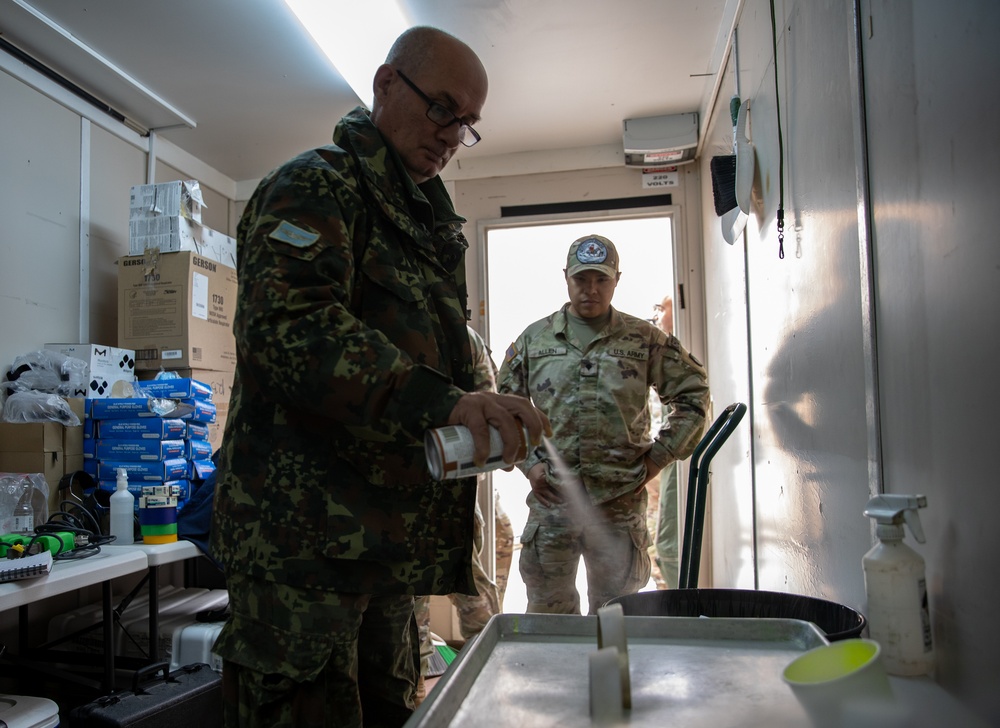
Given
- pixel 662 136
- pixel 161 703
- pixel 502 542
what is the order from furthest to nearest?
pixel 502 542, pixel 662 136, pixel 161 703

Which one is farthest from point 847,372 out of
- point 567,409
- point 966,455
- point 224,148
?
point 224,148

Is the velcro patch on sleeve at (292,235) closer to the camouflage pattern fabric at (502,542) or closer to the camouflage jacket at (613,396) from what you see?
the camouflage jacket at (613,396)

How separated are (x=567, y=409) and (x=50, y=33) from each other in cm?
241

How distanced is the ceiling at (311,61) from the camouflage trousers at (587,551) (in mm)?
1827

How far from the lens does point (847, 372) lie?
1267mm

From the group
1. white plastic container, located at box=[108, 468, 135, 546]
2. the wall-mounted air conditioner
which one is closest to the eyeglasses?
white plastic container, located at box=[108, 468, 135, 546]

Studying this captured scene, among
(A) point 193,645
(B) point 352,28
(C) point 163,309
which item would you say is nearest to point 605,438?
(A) point 193,645

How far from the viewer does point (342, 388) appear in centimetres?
91

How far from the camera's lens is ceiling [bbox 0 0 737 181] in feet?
8.58

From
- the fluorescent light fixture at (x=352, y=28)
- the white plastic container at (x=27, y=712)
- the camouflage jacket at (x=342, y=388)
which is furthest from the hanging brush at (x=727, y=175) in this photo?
the white plastic container at (x=27, y=712)

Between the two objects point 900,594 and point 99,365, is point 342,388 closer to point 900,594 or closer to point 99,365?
point 900,594

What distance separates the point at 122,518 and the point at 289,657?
180 centimetres

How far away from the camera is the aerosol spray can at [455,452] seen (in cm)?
85

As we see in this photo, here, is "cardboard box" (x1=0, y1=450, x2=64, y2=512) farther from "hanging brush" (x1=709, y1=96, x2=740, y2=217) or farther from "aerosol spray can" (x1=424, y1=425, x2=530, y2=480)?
"hanging brush" (x1=709, y1=96, x2=740, y2=217)
